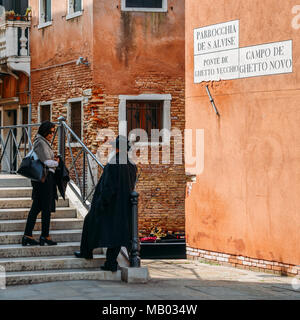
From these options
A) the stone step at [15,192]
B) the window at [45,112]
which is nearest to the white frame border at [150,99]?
the window at [45,112]

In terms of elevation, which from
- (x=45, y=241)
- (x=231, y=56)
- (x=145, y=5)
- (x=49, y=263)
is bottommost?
(x=49, y=263)

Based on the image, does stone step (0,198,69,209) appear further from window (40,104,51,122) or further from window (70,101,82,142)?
window (40,104,51,122)

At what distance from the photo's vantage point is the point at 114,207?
958cm

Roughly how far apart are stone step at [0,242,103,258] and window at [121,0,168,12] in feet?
35.2

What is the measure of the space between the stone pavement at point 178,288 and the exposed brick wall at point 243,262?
0.14m

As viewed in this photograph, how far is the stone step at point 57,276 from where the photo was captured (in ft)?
30.2

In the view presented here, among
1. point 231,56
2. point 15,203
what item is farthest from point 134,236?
point 231,56

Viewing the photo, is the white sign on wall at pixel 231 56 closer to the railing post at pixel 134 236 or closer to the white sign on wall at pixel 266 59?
the white sign on wall at pixel 266 59

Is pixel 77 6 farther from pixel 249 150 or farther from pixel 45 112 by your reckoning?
pixel 249 150

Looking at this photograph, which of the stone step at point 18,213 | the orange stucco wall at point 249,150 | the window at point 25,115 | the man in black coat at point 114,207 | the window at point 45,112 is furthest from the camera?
the window at point 25,115

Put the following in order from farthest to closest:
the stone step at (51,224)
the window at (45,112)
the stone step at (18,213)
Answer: the window at (45,112) → the stone step at (18,213) → the stone step at (51,224)

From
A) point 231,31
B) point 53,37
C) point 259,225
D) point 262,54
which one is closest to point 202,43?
point 231,31

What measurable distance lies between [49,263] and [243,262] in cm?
338

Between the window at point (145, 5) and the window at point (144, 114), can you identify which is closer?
the window at point (145, 5)
